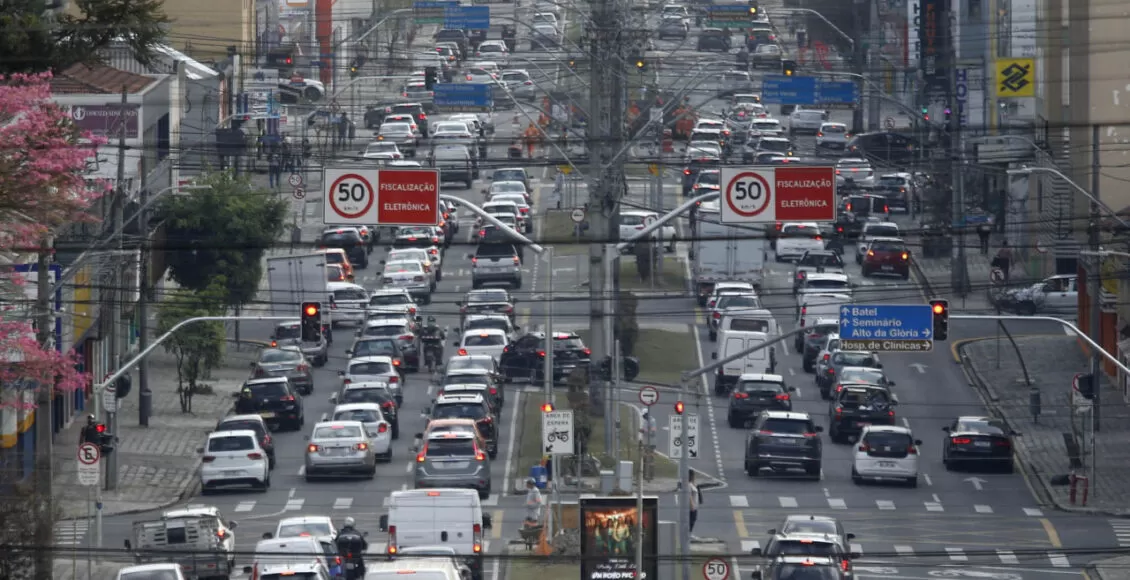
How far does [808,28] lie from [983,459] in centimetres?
6616

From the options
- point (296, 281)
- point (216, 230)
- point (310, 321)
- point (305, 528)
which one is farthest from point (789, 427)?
point (216, 230)

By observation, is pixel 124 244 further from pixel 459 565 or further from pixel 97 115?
pixel 459 565

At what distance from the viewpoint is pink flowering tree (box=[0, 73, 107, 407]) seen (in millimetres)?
27750

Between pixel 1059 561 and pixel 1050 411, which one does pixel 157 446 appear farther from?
pixel 1050 411

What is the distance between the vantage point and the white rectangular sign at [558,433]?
137 feet

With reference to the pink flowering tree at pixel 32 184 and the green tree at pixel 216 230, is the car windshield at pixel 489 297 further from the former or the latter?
the pink flowering tree at pixel 32 184

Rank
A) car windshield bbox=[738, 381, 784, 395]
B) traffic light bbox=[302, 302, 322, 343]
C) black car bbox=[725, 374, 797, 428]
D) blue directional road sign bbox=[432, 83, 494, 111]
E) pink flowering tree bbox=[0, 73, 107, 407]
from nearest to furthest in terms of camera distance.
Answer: pink flowering tree bbox=[0, 73, 107, 407] → traffic light bbox=[302, 302, 322, 343] → black car bbox=[725, 374, 797, 428] → car windshield bbox=[738, 381, 784, 395] → blue directional road sign bbox=[432, 83, 494, 111]

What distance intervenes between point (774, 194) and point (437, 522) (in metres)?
8.21

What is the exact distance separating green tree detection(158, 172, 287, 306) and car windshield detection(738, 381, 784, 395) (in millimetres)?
17918

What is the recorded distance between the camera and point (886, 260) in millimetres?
69562

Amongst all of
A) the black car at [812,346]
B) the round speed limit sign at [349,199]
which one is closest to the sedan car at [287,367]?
the black car at [812,346]

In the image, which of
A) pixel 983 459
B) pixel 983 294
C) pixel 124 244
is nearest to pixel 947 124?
pixel 983 294

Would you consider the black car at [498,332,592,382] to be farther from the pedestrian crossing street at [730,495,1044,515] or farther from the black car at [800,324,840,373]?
the pedestrian crossing street at [730,495,1044,515]

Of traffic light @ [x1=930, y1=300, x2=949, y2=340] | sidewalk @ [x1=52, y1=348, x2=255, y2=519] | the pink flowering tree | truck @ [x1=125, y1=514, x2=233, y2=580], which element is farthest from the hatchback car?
the pink flowering tree
